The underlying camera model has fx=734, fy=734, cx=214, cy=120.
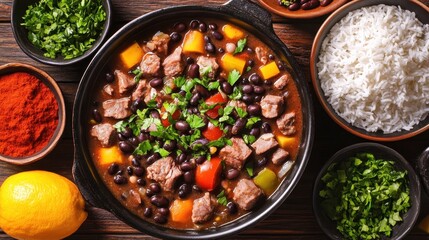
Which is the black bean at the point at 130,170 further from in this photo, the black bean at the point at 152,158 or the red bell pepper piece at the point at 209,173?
the red bell pepper piece at the point at 209,173

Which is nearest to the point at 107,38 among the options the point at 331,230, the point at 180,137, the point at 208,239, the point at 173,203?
the point at 180,137

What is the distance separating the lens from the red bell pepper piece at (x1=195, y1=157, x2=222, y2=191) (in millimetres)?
4496

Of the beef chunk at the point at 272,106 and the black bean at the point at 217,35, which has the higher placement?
the black bean at the point at 217,35

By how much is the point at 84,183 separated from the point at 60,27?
1081 millimetres

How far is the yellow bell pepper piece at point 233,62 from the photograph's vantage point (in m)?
4.54

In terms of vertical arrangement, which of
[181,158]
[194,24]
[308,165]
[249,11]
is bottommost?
[308,165]

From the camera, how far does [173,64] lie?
453cm

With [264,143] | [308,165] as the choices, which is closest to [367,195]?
[308,165]

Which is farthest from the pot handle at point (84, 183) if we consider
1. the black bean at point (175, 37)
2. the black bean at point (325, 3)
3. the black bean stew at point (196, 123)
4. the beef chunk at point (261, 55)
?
the black bean at point (325, 3)

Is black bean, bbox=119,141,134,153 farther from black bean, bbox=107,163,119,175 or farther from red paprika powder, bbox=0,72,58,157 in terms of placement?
red paprika powder, bbox=0,72,58,157

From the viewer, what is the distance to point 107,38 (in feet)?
15.7

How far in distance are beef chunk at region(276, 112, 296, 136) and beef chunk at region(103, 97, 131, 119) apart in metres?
0.94

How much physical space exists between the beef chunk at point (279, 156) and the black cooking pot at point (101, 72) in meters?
0.09

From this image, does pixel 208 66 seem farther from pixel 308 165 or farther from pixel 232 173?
pixel 308 165
